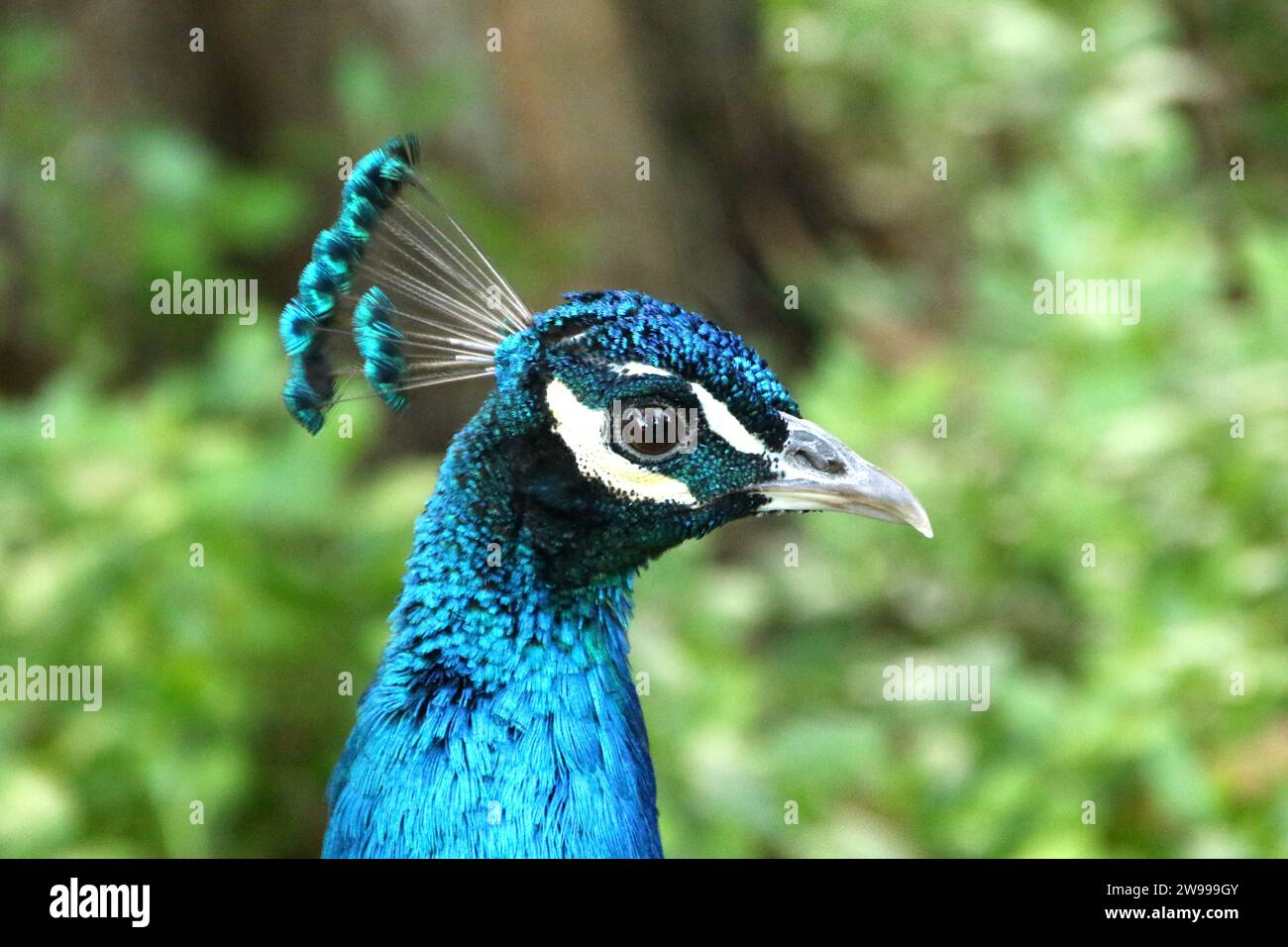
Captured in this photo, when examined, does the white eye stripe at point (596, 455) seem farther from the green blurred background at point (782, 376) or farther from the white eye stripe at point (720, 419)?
the green blurred background at point (782, 376)

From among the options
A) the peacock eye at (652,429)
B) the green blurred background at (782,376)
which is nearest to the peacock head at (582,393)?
the peacock eye at (652,429)

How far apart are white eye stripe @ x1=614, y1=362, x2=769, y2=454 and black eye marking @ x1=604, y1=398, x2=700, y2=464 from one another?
0.01m

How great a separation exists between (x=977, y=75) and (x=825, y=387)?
1166mm

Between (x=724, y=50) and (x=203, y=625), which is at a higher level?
(x=724, y=50)

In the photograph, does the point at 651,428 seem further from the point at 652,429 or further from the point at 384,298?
the point at 384,298

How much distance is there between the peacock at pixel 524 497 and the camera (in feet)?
3.53

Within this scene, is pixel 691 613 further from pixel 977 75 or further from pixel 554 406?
pixel 977 75

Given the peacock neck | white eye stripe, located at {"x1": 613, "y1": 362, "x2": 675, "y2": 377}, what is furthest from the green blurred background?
white eye stripe, located at {"x1": 613, "y1": 362, "x2": 675, "y2": 377}

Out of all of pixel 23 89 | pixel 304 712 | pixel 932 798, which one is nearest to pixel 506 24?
pixel 23 89

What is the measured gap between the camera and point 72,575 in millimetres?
1805

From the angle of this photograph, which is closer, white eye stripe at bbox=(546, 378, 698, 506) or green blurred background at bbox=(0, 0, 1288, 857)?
white eye stripe at bbox=(546, 378, 698, 506)

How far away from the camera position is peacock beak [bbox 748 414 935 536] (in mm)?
1114

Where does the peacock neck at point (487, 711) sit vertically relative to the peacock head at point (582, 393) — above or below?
below

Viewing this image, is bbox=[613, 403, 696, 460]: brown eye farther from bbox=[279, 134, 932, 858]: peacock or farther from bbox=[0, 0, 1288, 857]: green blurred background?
bbox=[0, 0, 1288, 857]: green blurred background
